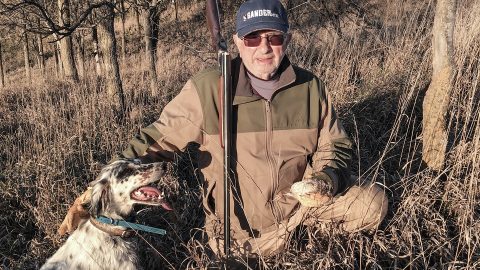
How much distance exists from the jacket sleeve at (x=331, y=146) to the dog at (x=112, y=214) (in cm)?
99

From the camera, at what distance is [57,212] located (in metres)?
3.49

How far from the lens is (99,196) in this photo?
2.44 meters

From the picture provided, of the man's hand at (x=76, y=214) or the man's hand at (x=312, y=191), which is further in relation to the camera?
the man's hand at (x=76, y=214)

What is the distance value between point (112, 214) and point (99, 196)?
0.62ft

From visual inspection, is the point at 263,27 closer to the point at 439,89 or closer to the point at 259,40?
the point at 259,40

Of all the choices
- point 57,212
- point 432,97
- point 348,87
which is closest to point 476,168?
point 432,97

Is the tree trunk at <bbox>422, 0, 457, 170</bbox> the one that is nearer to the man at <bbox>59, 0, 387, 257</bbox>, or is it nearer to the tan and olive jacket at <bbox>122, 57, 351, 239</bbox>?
the man at <bbox>59, 0, 387, 257</bbox>

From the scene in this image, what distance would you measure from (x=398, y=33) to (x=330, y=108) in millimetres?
3607

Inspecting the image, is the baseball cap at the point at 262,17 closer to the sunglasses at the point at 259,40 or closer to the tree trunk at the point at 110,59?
the sunglasses at the point at 259,40

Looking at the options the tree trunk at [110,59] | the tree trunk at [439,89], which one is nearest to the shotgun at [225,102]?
the tree trunk at [439,89]

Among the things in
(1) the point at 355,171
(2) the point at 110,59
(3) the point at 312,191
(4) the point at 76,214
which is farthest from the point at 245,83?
(2) the point at 110,59

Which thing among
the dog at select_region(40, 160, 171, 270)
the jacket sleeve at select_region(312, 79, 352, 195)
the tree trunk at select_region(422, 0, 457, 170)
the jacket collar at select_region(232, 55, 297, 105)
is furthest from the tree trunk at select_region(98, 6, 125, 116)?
the tree trunk at select_region(422, 0, 457, 170)

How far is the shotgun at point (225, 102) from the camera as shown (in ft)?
7.92

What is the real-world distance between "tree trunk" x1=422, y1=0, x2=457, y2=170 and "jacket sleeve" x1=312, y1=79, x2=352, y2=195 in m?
1.01
